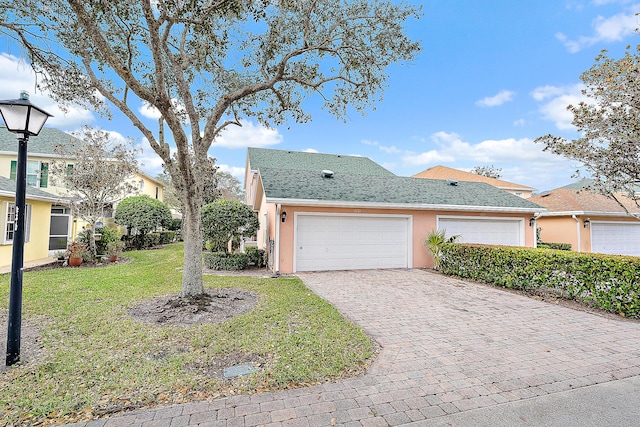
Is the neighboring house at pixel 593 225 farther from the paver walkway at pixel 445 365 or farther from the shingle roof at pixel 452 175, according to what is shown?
the paver walkway at pixel 445 365

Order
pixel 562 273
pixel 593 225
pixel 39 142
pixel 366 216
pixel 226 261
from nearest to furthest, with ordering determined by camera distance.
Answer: pixel 562 273
pixel 226 261
pixel 366 216
pixel 593 225
pixel 39 142

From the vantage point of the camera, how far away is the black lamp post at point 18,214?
12.4 feet

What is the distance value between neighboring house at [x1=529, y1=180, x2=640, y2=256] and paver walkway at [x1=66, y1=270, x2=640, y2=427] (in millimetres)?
11785

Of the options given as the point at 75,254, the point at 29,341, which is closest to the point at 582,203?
the point at 29,341

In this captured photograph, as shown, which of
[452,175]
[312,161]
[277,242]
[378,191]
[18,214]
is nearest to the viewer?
[18,214]

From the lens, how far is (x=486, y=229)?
12906mm

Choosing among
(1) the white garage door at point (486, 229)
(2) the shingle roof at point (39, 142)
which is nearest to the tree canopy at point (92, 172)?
(2) the shingle roof at point (39, 142)

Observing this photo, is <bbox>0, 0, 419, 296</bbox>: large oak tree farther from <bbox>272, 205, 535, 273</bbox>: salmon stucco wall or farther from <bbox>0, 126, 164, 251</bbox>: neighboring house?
<bbox>0, 126, 164, 251</bbox>: neighboring house

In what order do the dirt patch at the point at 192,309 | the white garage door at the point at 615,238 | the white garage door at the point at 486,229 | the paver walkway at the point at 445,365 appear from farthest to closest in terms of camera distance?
the white garage door at the point at 615,238 < the white garage door at the point at 486,229 < the dirt patch at the point at 192,309 < the paver walkway at the point at 445,365

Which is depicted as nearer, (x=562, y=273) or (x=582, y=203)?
(x=562, y=273)

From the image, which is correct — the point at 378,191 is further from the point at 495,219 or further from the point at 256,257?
the point at 256,257

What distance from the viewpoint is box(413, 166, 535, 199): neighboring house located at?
25.5 metres

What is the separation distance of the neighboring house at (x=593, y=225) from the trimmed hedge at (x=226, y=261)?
14965mm

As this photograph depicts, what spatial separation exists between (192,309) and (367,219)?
7347 millimetres
